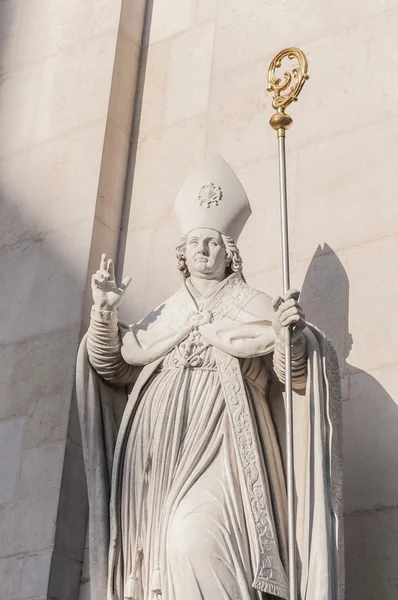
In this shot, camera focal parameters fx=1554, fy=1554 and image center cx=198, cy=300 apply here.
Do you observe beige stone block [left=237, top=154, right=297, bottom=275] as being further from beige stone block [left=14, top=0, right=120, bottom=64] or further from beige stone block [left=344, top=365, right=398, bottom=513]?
beige stone block [left=14, top=0, right=120, bottom=64]

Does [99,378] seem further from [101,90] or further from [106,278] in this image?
[101,90]

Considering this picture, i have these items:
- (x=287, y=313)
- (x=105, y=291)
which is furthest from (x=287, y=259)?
(x=105, y=291)

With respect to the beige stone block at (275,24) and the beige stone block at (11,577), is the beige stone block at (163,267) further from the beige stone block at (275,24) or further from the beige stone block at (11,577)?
the beige stone block at (11,577)

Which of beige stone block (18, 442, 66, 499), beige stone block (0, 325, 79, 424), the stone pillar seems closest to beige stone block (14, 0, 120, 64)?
the stone pillar

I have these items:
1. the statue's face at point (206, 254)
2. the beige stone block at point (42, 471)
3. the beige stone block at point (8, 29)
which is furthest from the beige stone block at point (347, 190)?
the beige stone block at point (8, 29)

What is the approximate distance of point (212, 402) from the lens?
17.3 ft

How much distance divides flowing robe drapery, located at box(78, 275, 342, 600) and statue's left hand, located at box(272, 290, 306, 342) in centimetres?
13

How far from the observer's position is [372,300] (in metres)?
5.94

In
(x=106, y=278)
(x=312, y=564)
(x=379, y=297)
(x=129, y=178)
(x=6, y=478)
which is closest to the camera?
(x=312, y=564)

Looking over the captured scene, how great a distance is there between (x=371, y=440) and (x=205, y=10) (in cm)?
241

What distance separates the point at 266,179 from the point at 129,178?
77cm

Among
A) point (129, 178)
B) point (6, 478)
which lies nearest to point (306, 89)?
point (129, 178)

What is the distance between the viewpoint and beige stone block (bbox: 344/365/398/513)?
18.5 ft

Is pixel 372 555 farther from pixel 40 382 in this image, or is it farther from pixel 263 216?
pixel 40 382
